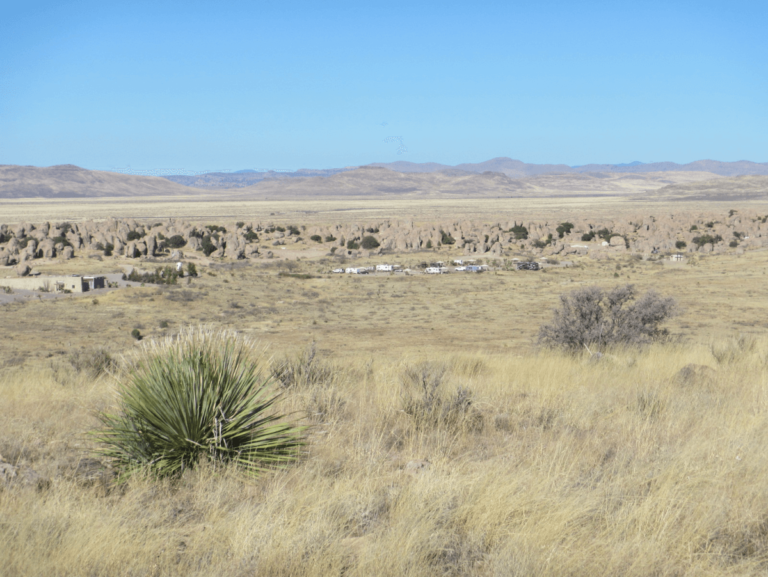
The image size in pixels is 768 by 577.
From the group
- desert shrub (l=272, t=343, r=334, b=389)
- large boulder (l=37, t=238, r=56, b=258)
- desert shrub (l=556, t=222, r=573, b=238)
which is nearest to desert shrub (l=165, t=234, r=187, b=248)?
large boulder (l=37, t=238, r=56, b=258)

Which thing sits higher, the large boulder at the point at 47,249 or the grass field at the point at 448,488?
the grass field at the point at 448,488

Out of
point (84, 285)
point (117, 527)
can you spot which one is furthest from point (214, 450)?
point (84, 285)

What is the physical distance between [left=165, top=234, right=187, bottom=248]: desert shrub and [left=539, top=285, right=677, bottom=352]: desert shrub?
5157 cm

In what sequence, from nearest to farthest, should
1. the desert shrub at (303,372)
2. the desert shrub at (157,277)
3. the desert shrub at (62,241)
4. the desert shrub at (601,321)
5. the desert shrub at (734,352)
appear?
the desert shrub at (303,372) → the desert shrub at (734,352) → the desert shrub at (601,321) → the desert shrub at (157,277) → the desert shrub at (62,241)

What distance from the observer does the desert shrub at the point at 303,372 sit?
6.81 m

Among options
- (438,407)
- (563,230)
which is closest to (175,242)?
(563,230)

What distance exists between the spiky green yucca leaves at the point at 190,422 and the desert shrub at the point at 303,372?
2030 millimetres

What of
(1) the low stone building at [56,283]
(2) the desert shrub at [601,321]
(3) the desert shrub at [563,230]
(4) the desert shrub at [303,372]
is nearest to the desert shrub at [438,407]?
(4) the desert shrub at [303,372]

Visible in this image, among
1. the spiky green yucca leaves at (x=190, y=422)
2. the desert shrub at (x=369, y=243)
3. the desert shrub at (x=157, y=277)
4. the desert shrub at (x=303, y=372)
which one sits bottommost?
the desert shrub at (x=157, y=277)

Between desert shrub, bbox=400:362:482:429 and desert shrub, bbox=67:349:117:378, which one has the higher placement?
desert shrub, bbox=400:362:482:429

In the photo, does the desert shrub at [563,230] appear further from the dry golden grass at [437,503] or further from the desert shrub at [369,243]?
the dry golden grass at [437,503]

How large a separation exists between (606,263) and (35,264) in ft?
135

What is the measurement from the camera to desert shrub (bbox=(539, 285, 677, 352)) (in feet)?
42.3

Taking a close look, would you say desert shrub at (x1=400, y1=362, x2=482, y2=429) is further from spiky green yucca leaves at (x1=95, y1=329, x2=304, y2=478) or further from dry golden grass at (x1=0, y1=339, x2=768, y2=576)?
spiky green yucca leaves at (x1=95, y1=329, x2=304, y2=478)
